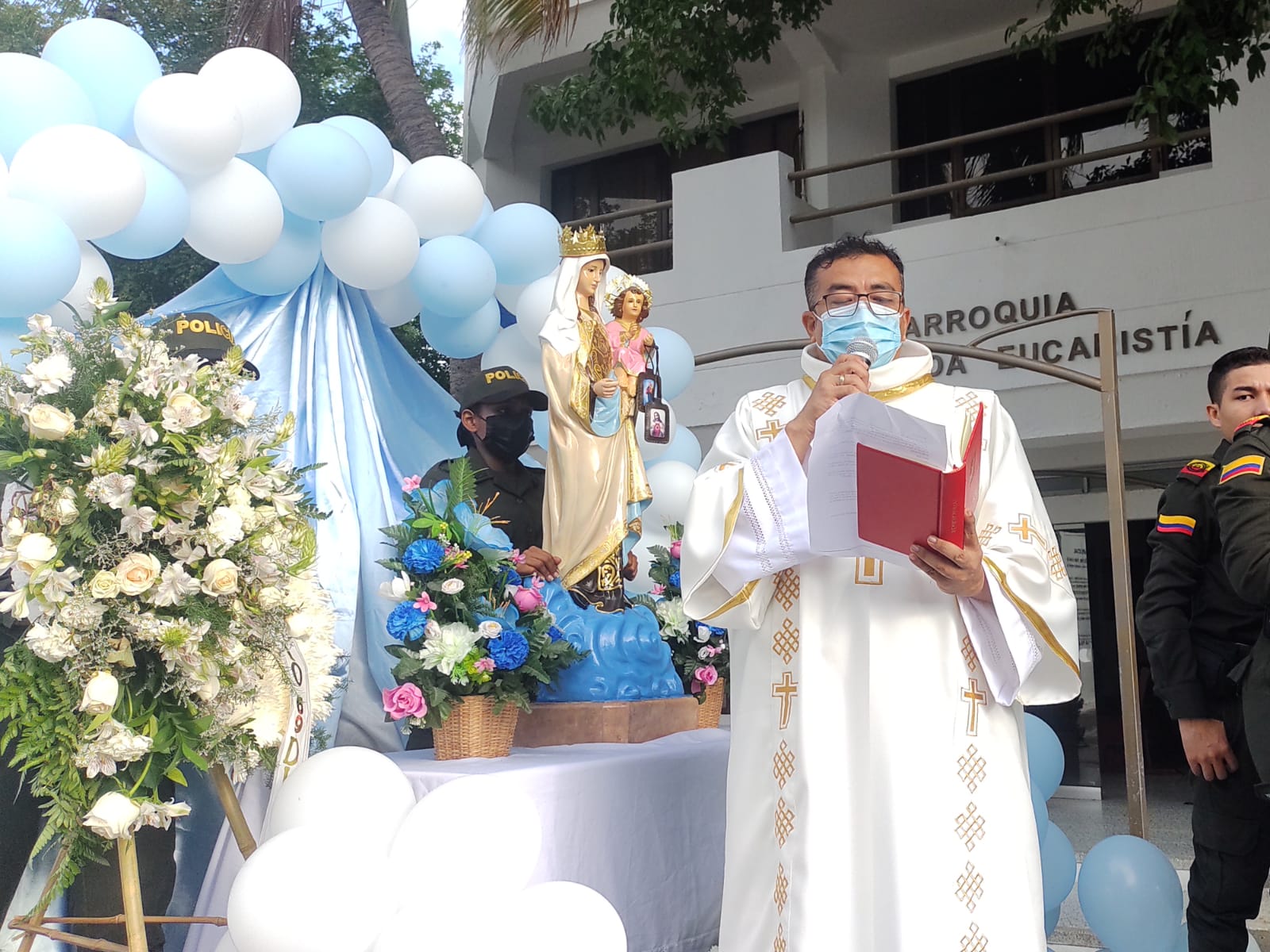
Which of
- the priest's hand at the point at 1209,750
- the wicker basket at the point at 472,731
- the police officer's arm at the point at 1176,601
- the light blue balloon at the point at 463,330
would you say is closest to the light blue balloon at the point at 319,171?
the light blue balloon at the point at 463,330

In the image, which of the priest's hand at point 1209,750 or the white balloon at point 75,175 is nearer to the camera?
the priest's hand at point 1209,750

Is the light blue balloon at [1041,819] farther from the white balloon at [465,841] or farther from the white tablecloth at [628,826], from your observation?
the white balloon at [465,841]

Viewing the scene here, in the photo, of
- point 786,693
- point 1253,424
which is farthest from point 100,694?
point 1253,424

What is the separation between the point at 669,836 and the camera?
350 cm

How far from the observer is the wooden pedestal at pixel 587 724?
11.7 ft

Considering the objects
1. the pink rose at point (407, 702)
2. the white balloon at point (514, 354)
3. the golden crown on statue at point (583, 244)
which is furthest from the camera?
the white balloon at point (514, 354)

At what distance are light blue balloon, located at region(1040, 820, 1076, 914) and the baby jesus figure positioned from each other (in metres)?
1.95

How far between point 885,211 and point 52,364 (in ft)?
30.6

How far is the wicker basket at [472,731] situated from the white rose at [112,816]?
42.2 inches

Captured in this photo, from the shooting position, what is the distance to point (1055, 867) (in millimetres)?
4070

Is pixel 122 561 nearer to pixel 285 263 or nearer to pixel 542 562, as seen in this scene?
pixel 542 562

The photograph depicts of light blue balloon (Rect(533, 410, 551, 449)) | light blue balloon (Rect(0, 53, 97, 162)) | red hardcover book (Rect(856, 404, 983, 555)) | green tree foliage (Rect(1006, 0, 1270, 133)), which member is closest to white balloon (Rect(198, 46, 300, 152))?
light blue balloon (Rect(0, 53, 97, 162))

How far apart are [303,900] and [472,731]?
3.81ft

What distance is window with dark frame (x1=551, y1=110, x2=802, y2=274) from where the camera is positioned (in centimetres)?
1148
